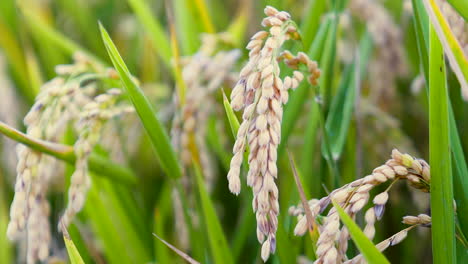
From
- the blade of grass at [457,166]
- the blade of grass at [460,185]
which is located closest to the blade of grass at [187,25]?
the blade of grass at [457,166]

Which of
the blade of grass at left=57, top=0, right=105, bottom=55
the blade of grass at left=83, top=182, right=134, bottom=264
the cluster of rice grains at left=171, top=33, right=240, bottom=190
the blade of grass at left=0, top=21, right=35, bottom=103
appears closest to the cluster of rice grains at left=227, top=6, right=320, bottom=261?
the cluster of rice grains at left=171, top=33, right=240, bottom=190

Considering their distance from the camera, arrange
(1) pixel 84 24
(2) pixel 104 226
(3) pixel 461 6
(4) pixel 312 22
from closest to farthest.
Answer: (3) pixel 461 6 → (4) pixel 312 22 → (2) pixel 104 226 → (1) pixel 84 24

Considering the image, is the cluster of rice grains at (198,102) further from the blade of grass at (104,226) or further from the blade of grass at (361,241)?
the blade of grass at (361,241)

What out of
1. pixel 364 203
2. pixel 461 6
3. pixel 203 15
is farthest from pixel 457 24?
pixel 203 15

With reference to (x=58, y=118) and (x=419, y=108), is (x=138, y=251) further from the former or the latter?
(x=419, y=108)

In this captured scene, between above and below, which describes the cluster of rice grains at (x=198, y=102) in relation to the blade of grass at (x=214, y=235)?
above

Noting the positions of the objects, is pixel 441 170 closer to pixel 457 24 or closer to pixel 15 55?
pixel 457 24

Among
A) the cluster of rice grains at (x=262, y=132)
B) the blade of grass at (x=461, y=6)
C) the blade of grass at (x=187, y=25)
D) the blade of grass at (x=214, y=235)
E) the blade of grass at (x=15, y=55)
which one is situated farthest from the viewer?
the blade of grass at (x=15, y=55)
